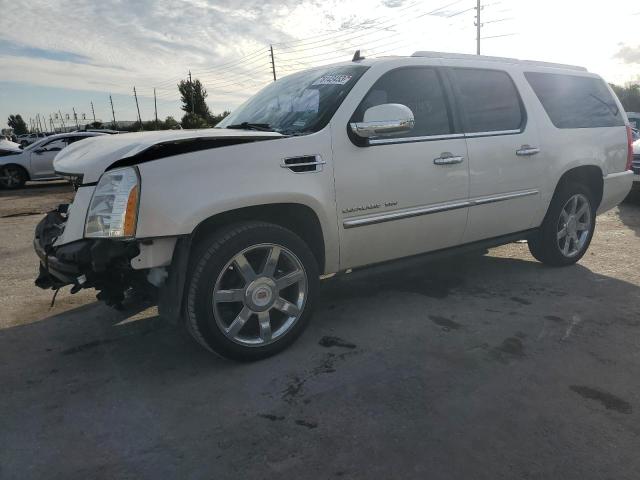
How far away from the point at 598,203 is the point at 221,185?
13.5 ft

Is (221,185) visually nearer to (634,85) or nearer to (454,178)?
(454,178)

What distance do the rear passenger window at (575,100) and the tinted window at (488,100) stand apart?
1.28ft

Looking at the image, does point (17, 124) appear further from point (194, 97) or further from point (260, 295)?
point (260, 295)

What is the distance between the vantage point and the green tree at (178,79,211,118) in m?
51.9

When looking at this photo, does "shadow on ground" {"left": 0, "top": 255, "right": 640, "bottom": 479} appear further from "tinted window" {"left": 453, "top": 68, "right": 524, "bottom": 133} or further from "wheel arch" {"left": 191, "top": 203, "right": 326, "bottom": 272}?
"tinted window" {"left": 453, "top": 68, "right": 524, "bottom": 133}

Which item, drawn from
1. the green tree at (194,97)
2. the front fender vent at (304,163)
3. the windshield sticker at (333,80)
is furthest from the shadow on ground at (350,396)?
the green tree at (194,97)

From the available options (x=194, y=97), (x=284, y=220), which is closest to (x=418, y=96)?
(x=284, y=220)

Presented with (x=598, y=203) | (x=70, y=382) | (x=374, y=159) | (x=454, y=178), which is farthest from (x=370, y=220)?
(x=598, y=203)

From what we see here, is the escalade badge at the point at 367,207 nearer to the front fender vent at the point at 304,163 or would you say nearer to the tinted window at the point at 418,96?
the front fender vent at the point at 304,163

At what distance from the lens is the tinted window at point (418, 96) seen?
11.8ft

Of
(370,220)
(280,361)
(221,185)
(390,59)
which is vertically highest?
(390,59)

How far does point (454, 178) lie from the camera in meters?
3.86

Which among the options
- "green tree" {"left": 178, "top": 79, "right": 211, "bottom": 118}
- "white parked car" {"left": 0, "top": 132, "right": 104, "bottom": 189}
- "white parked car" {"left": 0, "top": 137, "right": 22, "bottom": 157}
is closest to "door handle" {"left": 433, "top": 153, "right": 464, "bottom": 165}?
"white parked car" {"left": 0, "top": 132, "right": 104, "bottom": 189}

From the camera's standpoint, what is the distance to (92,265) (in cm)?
267
